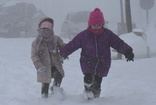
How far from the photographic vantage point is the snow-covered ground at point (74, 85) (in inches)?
158

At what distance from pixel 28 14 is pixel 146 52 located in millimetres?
9659

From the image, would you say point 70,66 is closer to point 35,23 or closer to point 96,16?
point 96,16

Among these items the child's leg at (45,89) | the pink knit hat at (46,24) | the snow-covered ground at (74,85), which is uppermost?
the pink knit hat at (46,24)

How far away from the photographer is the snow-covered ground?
4006 mm

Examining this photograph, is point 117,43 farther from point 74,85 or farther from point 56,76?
point 74,85

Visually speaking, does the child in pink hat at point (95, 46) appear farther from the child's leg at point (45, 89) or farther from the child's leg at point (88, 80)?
the child's leg at point (45, 89)

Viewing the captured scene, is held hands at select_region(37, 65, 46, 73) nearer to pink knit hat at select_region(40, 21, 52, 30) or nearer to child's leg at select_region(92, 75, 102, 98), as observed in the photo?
pink knit hat at select_region(40, 21, 52, 30)

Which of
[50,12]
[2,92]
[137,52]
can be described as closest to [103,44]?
[2,92]

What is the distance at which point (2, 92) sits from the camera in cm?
492

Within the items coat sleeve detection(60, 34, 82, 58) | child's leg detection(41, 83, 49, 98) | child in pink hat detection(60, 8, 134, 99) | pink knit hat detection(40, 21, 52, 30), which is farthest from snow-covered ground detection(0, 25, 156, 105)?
pink knit hat detection(40, 21, 52, 30)

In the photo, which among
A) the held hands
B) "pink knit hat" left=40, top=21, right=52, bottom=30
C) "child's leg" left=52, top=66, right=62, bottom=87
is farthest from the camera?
"child's leg" left=52, top=66, right=62, bottom=87

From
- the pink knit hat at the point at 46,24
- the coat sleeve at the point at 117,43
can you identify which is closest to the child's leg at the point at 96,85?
the coat sleeve at the point at 117,43

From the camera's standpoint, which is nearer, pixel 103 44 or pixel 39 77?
pixel 103 44

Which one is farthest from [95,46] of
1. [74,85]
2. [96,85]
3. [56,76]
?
[74,85]
